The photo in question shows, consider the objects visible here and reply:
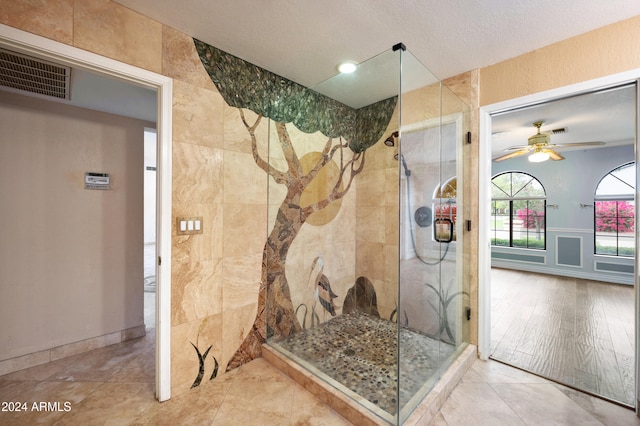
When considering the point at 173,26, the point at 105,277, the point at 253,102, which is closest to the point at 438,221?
the point at 253,102

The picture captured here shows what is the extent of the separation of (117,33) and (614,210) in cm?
582

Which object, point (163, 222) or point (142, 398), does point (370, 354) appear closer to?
point (142, 398)

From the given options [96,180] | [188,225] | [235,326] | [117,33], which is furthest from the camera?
[96,180]

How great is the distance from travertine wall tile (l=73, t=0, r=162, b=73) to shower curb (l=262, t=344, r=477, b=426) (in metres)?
2.29

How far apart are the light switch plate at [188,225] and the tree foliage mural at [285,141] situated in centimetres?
60

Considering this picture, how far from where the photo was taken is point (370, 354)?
2115 millimetres

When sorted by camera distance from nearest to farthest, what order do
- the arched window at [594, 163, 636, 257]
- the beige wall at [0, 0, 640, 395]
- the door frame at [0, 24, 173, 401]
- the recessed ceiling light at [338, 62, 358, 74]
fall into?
the beige wall at [0, 0, 640, 395] → the door frame at [0, 24, 173, 401] → the recessed ceiling light at [338, 62, 358, 74] → the arched window at [594, 163, 636, 257]

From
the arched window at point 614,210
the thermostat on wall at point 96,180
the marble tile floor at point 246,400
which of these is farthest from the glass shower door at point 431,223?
the arched window at point 614,210

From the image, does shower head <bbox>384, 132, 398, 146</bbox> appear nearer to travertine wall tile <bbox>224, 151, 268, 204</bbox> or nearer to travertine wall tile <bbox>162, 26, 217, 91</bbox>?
travertine wall tile <bbox>224, 151, 268, 204</bbox>

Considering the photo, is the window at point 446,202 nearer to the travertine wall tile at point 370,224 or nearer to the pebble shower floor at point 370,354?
the travertine wall tile at point 370,224

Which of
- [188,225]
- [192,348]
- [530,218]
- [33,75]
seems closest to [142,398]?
[192,348]

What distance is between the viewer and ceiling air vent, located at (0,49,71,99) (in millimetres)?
1693

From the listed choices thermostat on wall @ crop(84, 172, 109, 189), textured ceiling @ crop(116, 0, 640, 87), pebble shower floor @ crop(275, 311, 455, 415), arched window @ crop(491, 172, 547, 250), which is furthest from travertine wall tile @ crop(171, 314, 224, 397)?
arched window @ crop(491, 172, 547, 250)

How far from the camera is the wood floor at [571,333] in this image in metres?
1.91
